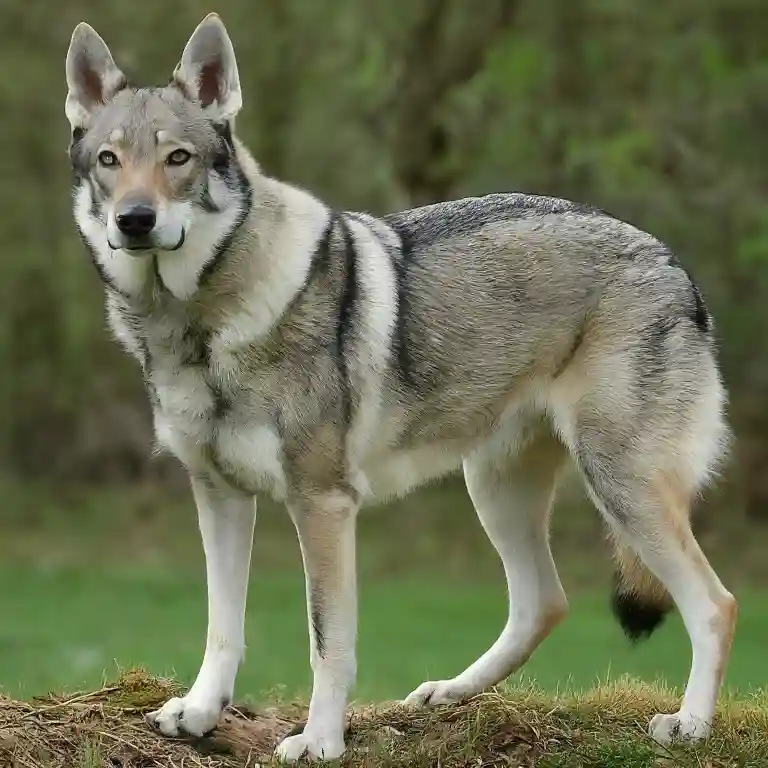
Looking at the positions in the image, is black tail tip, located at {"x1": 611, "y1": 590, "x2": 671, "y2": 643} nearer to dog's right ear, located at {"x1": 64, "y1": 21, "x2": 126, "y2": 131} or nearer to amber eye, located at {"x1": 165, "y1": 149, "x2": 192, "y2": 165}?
amber eye, located at {"x1": 165, "y1": 149, "x2": 192, "y2": 165}

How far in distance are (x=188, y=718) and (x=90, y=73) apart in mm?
2493

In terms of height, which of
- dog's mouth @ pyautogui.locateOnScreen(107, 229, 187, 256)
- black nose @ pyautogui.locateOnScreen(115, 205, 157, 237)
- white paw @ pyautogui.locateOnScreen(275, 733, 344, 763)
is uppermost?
black nose @ pyautogui.locateOnScreen(115, 205, 157, 237)

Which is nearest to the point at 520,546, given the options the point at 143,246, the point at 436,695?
the point at 436,695

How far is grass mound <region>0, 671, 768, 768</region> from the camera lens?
518 cm

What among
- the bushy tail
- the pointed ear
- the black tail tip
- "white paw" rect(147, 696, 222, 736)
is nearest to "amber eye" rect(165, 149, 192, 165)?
the pointed ear

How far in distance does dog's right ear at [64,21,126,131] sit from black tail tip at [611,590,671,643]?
2.94 metres

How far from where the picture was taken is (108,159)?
4906 millimetres

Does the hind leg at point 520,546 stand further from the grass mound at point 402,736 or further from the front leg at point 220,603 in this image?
the front leg at point 220,603

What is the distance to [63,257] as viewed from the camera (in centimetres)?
1892

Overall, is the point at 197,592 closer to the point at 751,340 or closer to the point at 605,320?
the point at 751,340

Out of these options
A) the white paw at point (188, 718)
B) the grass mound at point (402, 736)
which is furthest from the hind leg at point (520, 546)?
the white paw at point (188, 718)

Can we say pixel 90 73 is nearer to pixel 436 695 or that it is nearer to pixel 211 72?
pixel 211 72

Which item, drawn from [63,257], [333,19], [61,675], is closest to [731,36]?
[333,19]

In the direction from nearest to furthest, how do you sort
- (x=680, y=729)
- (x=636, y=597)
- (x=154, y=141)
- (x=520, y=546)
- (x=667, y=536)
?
(x=154, y=141) < (x=680, y=729) < (x=667, y=536) < (x=636, y=597) < (x=520, y=546)
